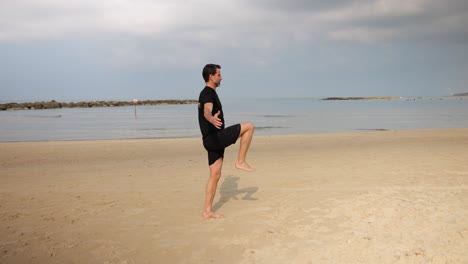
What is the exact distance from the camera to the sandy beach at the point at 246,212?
4.30 meters

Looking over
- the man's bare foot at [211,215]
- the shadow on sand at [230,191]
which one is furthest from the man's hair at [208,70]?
the shadow on sand at [230,191]

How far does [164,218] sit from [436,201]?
4432 millimetres

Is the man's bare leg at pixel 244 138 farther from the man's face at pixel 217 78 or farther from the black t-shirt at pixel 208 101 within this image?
the man's face at pixel 217 78

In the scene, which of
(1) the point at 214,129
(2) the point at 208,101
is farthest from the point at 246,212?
(2) the point at 208,101

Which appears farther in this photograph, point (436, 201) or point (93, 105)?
point (93, 105)

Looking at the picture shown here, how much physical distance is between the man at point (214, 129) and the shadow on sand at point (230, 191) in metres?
1.01

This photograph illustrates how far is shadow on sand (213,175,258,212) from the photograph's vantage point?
22.3 feet

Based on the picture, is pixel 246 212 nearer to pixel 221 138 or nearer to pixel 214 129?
pixel 221 138

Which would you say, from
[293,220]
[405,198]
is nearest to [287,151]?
[405,198]

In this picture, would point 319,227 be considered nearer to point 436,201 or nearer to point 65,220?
point 436,201

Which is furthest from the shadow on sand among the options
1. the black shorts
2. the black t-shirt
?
the black t-shirt

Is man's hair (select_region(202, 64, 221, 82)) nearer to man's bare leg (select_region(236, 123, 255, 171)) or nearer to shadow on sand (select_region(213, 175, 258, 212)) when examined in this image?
man's bare leg (select_region(236, 123, 255, 171))

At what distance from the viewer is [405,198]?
635cm

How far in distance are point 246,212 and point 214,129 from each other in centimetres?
154
